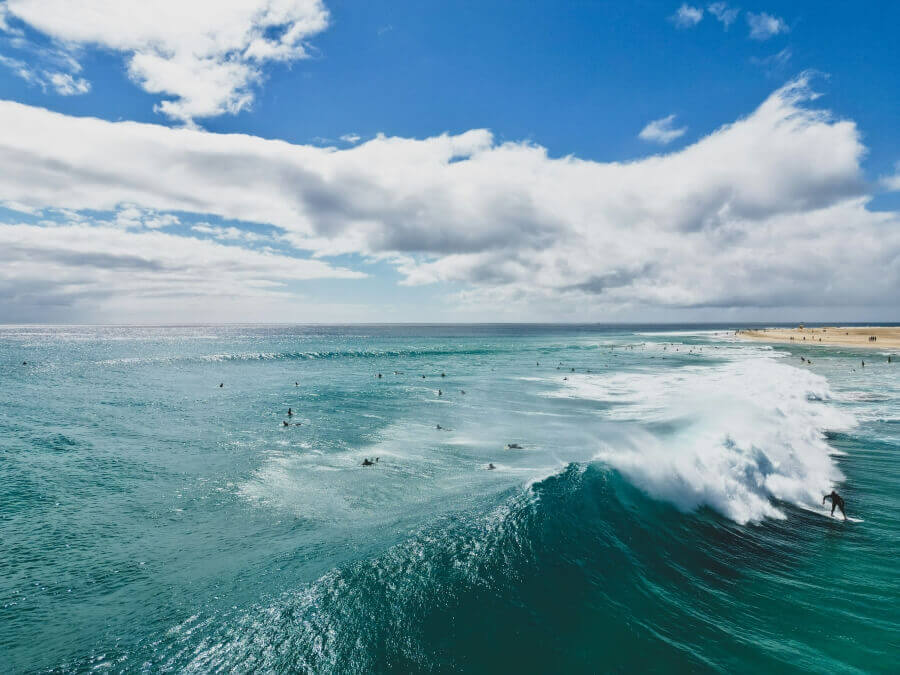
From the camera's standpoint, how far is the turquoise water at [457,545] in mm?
9969

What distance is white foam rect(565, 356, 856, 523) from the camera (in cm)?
1745

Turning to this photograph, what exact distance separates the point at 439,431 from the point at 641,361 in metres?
63.2

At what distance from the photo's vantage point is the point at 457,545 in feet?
43.5

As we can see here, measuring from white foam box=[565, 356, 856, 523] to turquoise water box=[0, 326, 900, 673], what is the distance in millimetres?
155

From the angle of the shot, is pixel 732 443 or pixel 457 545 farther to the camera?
pixel 732 443

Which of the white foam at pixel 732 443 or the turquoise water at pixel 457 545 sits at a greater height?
the white foam at pixel 732 443

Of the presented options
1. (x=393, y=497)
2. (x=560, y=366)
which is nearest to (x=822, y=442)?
(x=393, y=497)

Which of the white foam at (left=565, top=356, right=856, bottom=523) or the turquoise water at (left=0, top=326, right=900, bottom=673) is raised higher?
the white foam at (left=565, top=356, right=856, bottom=523)

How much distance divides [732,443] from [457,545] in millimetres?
15315

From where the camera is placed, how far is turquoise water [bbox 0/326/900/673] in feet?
32.7

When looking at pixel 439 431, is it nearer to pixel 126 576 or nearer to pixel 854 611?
pixel 126 576

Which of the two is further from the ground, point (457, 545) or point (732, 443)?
point (732, 443)

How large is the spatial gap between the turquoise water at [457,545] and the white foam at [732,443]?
0.51ft

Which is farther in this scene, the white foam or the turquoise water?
the white foam
